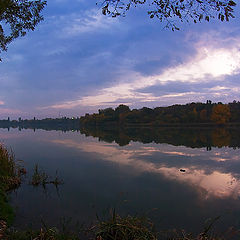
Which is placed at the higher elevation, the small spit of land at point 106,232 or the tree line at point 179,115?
the tree line at point 179,115

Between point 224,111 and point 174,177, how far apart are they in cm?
10135

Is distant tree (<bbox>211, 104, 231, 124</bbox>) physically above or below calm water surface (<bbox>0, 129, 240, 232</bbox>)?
above

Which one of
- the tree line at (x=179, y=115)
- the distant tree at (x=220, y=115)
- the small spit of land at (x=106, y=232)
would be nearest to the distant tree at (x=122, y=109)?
the tree line at (x=179, y=115)

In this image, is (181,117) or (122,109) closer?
(181,117)

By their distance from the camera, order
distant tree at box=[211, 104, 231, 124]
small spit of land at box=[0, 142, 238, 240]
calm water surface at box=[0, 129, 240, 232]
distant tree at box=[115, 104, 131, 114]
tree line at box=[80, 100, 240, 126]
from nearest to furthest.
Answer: small spit of land at box=[0, 142, 238, 240] < calm water surface at box=[0, 129, 240, 232] < distant tree at box=[211, 104, 231, 124] < tree line at box=[80, 100, 240, 126] < distant tree at box=[115, 104, 131, 114]

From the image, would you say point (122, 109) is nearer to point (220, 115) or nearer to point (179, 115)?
point (179, 115)

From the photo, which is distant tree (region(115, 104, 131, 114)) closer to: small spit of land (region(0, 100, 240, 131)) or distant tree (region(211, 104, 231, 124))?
small spit of land (region(0, 100, 240, 131))

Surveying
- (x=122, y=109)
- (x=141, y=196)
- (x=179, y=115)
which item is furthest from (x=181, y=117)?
Result: (x=141, y=196)

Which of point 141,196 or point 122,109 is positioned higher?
point 122,109

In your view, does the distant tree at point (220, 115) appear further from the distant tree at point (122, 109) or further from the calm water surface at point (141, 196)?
the calm water surface at point (141, 196)

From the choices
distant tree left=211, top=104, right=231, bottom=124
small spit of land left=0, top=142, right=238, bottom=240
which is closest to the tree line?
distant tree left=211, top=104, right=231, bottom=124

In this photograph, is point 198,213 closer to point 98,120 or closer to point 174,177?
point 174,177

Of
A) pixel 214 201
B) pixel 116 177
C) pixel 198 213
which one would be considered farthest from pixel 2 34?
pixel 214 201

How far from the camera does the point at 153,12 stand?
5262 millimetres
